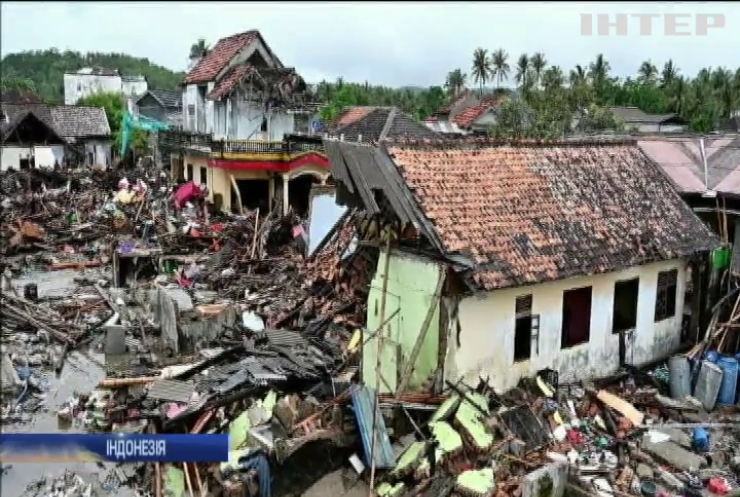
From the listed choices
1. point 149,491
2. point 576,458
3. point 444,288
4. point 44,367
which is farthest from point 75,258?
point 576,458

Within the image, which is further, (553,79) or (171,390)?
(553,79)

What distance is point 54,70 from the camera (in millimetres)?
85062

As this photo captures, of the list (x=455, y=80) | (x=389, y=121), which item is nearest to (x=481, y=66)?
(x=455, y=80)

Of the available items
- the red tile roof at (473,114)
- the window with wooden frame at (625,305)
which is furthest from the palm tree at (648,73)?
the window with wooden frame at (625,305)

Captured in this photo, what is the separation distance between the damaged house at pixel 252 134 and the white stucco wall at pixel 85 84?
107 ft

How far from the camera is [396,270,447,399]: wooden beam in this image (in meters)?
10.8

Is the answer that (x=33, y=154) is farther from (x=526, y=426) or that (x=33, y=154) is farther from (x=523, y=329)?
(x=526, y=426)

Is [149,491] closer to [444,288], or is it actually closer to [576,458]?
[444,288]

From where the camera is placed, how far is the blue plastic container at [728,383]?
40.7ft

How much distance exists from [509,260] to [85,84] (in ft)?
191

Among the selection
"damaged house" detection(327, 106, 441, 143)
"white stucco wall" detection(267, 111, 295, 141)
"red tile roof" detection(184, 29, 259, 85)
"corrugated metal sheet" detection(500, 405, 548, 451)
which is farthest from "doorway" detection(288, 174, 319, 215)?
"corrugated metal sheet" detection(500, 405, 548, 451)

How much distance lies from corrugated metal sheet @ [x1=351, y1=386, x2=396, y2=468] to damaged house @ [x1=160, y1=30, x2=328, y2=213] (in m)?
18.1

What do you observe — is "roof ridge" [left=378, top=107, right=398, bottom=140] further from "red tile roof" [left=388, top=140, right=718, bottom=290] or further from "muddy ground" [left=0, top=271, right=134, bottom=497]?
"red tile roof" [left=388, top=140, right=718, bottom=290]

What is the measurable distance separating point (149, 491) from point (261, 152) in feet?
66.1
